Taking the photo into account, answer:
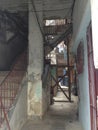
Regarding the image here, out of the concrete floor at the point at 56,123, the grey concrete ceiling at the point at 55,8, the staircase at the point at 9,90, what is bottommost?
the concrete floor at the point at 56,123

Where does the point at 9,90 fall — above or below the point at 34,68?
below

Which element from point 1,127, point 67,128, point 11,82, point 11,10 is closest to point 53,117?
point 67,128

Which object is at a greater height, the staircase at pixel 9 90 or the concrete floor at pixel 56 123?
the staircase at pixel 9 90

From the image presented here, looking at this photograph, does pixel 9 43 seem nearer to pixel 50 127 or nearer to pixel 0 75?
pixel 0 75

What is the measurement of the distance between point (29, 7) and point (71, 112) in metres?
4.59

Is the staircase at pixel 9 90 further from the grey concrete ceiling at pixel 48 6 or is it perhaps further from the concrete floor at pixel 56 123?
the grey concrete ceiling at pixel 48 6

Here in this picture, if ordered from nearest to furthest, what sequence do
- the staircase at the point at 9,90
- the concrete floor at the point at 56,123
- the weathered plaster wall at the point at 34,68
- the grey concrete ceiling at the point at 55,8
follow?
the staircase at the point at 9,90
the concrete floor at the point at 56,123
the weathered plaster wall at the point at 34,68
the grey concrete ceiling at the point at 55,8

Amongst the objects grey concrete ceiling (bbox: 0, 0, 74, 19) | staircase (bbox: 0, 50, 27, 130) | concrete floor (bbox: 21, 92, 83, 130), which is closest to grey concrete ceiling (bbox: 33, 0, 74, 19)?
grey concrete ceiling (bbox: 0, 0, 74, 19)

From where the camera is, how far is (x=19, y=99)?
6.68m

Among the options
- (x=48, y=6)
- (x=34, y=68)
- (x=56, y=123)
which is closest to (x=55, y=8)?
(x=48, y=6)

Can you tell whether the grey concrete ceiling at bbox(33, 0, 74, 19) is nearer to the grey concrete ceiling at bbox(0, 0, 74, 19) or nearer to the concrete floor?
the grey concrete ceiling at bbox(0, 0, 74, 19)

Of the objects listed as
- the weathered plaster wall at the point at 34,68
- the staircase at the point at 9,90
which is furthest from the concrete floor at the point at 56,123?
the staircase at the point at 9,90

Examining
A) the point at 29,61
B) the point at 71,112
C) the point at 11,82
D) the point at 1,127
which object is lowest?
the point at 71,112

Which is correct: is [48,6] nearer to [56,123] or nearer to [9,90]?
[9,90]
